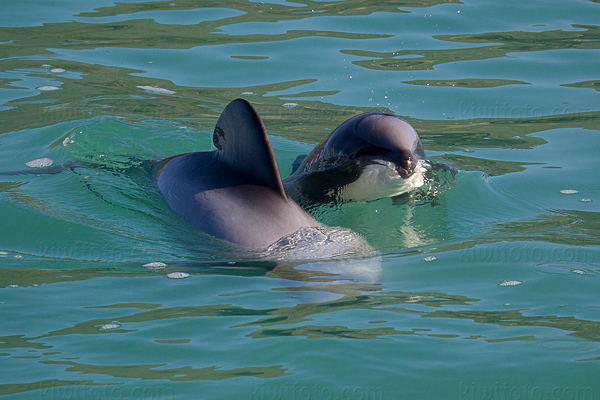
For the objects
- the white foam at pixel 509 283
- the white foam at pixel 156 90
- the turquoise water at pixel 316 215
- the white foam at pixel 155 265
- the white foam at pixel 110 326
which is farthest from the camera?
the white foam at pixel 156 90

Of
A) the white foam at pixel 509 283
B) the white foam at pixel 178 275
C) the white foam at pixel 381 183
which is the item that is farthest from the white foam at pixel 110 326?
the white foam at pixel 381 183

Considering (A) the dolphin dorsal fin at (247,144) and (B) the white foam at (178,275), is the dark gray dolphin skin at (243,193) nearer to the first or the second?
(A) the dolphin dorsal fin at (247,144)

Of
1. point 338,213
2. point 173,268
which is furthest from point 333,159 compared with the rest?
point 173,268

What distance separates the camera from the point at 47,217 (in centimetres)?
619

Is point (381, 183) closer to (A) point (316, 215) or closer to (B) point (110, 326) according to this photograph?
(A) point (316, 215)

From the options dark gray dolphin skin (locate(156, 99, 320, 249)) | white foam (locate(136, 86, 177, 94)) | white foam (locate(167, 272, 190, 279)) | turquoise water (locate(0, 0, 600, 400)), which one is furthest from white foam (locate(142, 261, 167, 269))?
white foam (locate(136, 86, 177, 94))

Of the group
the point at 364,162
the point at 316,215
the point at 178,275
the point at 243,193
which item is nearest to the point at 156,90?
the point at 316,215

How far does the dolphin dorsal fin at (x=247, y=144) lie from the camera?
17.4 feet

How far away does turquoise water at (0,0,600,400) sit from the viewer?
11.9ft

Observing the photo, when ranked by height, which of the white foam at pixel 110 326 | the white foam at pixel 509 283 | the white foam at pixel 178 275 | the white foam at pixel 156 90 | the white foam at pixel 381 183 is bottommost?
the white foam at pixel 110 326

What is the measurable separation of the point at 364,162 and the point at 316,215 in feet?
2.10

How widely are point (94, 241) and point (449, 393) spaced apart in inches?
136

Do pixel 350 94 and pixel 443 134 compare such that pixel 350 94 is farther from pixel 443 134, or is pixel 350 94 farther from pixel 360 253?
pixel 360 253

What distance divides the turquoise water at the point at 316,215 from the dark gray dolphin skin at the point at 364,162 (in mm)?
218
